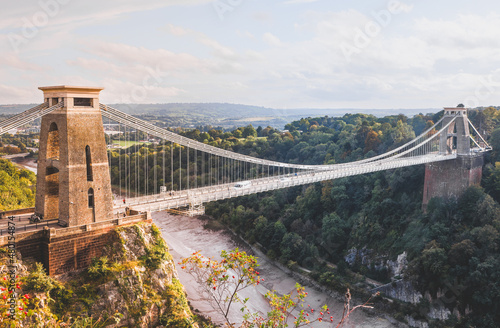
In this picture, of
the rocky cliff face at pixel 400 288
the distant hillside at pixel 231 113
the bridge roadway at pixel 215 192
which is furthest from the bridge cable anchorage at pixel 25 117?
the distant hillside at pixel 231 113

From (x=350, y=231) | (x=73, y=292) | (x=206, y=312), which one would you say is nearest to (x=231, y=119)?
(x=350, y=231)

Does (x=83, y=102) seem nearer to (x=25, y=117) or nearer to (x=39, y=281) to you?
(x=25, y=117)

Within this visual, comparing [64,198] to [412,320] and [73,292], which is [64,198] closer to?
[73,292]

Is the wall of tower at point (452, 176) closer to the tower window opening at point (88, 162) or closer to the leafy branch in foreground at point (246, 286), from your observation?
the leafy branch in foreground at point (246, 286)

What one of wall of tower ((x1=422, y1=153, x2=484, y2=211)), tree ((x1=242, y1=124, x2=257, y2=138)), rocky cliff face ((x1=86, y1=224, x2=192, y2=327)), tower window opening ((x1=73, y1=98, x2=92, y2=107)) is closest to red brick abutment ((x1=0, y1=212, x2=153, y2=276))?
rocky cliff face ((x1=86, y1=224, x2=192, y2=327))

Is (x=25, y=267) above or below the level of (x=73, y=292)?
above

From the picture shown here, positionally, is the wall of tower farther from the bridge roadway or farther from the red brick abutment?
the red brick abutment

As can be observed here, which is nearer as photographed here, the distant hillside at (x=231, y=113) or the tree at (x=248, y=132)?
the tree at (x=248, y=132)
